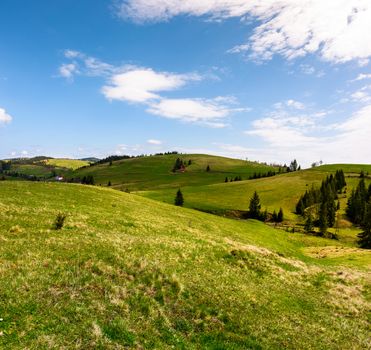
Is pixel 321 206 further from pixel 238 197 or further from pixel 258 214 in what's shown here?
pixel 238 197

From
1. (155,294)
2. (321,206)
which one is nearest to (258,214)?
(321,206)

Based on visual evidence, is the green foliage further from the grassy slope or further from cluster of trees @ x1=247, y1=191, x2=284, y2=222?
the grassy slope

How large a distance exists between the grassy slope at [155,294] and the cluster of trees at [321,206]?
82.0 m

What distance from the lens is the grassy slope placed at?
49.7 feet

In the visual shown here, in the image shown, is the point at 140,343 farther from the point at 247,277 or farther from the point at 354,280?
the point at 354,280

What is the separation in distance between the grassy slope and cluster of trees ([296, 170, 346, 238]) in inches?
3228

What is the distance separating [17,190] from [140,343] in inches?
1526

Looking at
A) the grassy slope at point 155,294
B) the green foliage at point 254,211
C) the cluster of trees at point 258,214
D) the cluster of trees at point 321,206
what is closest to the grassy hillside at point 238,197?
the cluster of trees at point 321,206

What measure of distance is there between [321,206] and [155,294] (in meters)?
116

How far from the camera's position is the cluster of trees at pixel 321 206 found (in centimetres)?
11343

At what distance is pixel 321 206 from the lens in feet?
406

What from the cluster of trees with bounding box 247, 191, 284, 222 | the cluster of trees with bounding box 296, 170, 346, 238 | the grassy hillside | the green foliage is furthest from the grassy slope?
the grassy hillside

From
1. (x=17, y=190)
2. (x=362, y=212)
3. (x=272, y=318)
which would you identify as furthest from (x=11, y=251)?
(x=362, y=212)

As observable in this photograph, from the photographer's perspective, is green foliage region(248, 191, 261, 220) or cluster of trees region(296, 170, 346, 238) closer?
cluster of trees region(296, 170, 346, 238)
